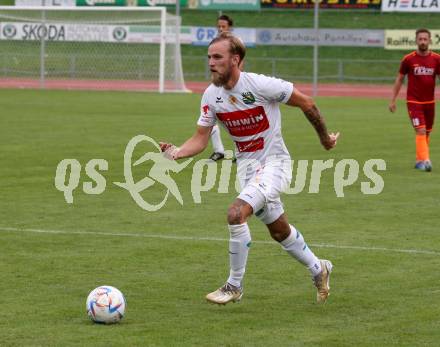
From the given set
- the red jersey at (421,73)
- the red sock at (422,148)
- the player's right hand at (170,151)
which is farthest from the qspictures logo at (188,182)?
the player's right hand at (170,151)

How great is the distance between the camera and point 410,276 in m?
9.31

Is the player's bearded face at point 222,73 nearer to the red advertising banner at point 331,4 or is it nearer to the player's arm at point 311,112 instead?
the player's arm at point 311,112

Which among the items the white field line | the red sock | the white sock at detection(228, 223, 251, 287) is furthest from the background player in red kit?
the white sock at detection(228, 223, 251, 287)

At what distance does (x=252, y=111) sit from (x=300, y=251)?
111 cm

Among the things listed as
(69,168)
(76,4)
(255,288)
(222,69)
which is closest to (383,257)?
(255,288)

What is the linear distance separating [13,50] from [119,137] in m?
21.2

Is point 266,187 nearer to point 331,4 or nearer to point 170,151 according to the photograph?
point 170,151

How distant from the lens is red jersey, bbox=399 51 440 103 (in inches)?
718

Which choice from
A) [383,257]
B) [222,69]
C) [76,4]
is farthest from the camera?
[76,4]

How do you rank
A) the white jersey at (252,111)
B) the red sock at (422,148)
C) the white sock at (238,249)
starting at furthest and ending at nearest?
the red sock at (422,148)
the white jersey at (252,111)
the white sock at (238,249)

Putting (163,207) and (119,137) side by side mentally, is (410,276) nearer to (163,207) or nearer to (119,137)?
(163,207)

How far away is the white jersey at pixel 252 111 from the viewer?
840 centimetres

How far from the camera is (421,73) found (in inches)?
719

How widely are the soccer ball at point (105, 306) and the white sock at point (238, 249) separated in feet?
3.26
